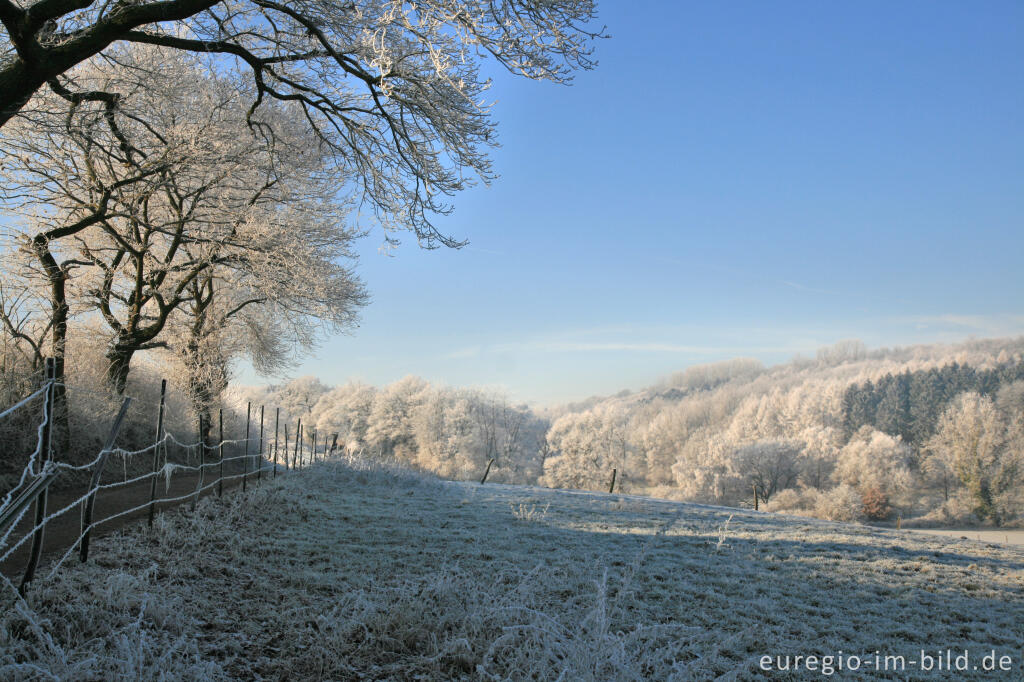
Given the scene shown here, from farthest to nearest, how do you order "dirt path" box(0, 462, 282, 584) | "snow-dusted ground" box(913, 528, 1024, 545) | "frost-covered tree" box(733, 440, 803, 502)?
"frost-covered tree" box(733, 440, 803, 502) → "snow-dusted ground" box(913, 528, 1024, 545) → "dirt path" box(0, 462, 282, 584)

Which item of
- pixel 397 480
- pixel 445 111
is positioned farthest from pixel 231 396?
pixel 445 111

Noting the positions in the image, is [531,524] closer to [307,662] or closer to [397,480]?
[307,662]

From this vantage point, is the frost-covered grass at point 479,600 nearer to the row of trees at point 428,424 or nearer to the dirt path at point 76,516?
the dirt path at point 76,516

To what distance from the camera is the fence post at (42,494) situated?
425cm

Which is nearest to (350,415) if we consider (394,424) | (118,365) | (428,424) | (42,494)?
(394,424)

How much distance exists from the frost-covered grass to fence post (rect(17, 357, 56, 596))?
0.17 meters

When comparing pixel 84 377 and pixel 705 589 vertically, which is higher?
pixel 84 377

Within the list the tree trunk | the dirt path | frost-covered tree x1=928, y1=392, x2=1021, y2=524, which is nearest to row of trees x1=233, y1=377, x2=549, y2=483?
the tree trunk

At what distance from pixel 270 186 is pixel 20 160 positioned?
5.11m

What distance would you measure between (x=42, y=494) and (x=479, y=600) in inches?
137

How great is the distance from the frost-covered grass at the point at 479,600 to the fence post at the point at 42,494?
173mm

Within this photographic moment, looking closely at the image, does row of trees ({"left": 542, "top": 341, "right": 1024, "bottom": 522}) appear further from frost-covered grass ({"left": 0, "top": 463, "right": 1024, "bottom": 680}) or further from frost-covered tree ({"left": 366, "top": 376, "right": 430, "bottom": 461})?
frost-covered grass ({"left": 0, "top": 463, "right": 1024, "bottom": 680})

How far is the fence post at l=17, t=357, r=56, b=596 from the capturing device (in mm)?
4246

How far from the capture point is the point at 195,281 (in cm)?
1681
